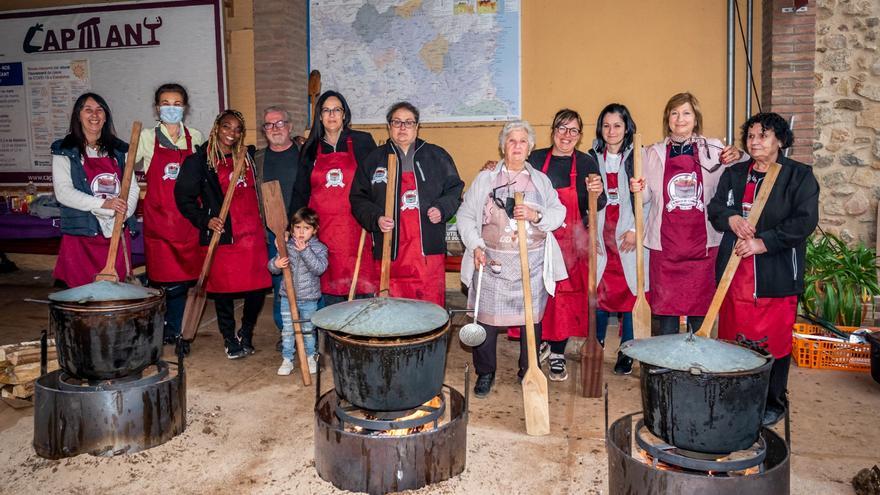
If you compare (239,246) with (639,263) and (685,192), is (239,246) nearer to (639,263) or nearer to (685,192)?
(639,263)

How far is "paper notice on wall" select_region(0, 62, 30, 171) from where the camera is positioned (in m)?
8.28

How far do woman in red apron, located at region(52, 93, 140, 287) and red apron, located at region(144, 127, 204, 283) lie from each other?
206 mm

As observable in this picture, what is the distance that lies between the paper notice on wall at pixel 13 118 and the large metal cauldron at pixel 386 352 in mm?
6850

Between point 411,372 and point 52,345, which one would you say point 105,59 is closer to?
point 52,345

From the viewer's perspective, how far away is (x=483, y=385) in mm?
4465

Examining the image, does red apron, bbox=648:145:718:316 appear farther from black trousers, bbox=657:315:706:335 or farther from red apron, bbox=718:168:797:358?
red apron, bbox=718:168:797:358

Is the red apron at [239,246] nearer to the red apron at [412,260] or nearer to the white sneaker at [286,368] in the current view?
the white sneaker at [286,368]

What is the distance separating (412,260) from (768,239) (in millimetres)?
2074

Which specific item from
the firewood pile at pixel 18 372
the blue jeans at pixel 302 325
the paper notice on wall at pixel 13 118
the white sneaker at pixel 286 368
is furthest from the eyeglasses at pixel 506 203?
the paper notice on wall at pixel 13 118

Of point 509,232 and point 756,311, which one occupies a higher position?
point 509,232

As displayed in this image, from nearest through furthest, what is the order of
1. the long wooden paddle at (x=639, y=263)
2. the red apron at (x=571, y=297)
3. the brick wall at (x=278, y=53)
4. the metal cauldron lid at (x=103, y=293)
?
the metal cauldron lid at (x=103, y=293) < the long wooden paddle at (x=639, y=263) < the red apron at (x=571, y=297) < the brick wall at (x=278, y=53)

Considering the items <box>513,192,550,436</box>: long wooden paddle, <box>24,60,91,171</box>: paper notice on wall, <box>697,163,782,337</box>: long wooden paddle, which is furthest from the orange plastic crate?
<box>24,60,91,171</box>: paper notice on wall

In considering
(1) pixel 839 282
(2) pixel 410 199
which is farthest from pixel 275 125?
(1) pixel 839 282

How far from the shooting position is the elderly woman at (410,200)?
4.49m
